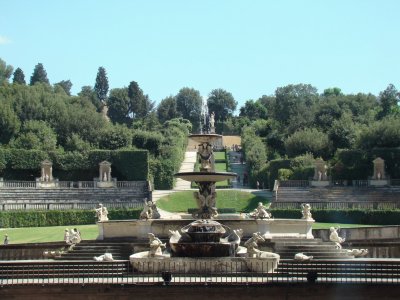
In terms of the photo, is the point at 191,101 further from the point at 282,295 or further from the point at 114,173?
the point at 282,295

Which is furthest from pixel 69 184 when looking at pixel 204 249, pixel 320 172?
pixel 204 249

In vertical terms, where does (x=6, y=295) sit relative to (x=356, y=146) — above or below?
below

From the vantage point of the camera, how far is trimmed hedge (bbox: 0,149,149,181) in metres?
73.2

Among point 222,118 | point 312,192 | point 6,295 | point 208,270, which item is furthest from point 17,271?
point 222,118

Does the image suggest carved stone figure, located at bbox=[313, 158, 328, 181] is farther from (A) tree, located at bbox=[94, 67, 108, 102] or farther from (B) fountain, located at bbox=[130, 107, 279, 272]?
(A) tree, located at bbox=[94, 67, 108, 102]

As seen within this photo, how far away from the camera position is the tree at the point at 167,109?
15875cm

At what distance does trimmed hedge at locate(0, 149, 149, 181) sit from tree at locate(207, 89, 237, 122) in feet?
288

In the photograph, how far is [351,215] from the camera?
55.4 metres

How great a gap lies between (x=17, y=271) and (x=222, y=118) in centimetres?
14082

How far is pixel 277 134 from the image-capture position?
98.6 metres

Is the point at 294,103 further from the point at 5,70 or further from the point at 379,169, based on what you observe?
the point at 5,70

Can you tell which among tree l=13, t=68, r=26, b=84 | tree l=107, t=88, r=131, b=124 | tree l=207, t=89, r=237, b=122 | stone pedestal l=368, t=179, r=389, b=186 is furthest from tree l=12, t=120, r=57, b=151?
tree l=207, t=89, r=237, b=122

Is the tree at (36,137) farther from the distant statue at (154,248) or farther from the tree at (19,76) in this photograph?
the distant statue at (154,248)

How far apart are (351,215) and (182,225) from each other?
78.5 ft
